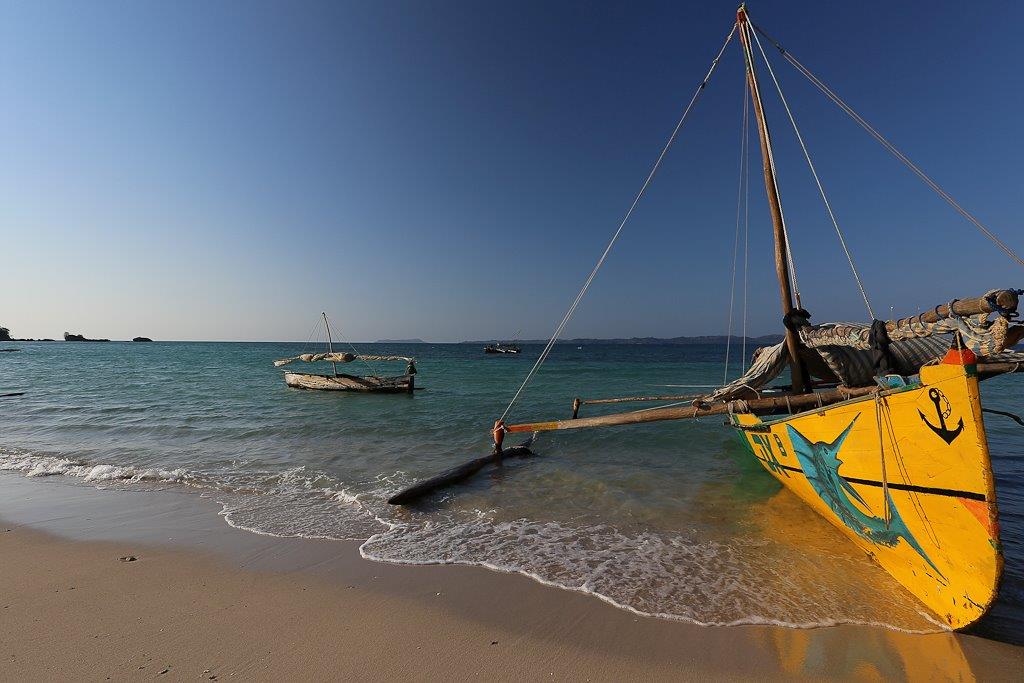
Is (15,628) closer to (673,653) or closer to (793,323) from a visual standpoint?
(673,653)

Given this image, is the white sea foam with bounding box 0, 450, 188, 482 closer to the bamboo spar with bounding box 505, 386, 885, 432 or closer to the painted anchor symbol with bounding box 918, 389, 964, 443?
the bamboo spar with bounding box 505, 386, 885, 432

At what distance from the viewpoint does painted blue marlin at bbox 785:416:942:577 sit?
4.04 meters

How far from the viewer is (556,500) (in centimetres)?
761

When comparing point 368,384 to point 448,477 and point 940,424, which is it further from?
point 940,424

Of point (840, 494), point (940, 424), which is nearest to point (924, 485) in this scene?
point (940, 424)

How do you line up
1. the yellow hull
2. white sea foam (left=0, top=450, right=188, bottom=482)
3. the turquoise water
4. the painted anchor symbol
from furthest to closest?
1. white sea foam (left=0, top=450, right=188, bottom=482)
2. the turquoise water
3. the painted anchor symbol
4. the yellow hull

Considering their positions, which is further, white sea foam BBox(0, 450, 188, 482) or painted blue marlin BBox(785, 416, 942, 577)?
white sea foam BBox(0, 450, 188, 482)

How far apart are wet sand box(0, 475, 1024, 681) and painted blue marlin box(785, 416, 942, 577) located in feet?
2.76

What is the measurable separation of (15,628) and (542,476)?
24.0 ft

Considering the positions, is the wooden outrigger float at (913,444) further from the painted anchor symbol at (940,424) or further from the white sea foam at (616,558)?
the white sea foam at (616,558)

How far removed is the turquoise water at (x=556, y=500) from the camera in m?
4.48

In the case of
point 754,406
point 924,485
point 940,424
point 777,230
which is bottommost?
point 924,485

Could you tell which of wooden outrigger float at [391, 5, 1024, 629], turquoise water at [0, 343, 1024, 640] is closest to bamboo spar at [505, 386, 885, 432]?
wooden outrigger float at [391, 5, 1024, 629]

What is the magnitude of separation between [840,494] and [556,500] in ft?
13.6
